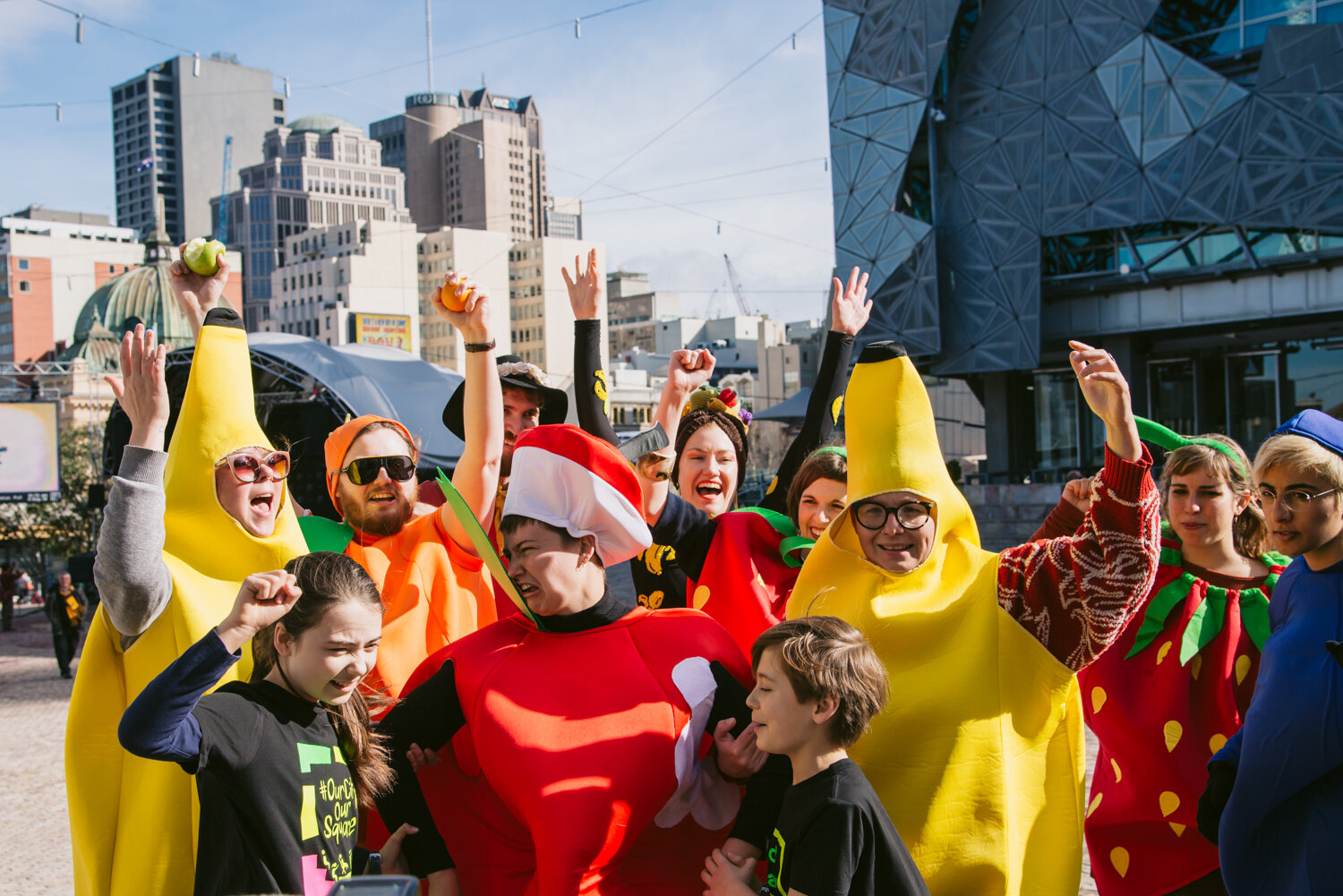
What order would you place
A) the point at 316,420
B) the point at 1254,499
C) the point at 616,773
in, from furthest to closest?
the point at 316,420 < the point at 1254,499 < the point at 616,773

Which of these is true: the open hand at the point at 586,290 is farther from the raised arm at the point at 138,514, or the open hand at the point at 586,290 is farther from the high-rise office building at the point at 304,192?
the high-rise office building at the point at 304,192

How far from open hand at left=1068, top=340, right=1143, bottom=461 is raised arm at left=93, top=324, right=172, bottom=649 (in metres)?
2.04

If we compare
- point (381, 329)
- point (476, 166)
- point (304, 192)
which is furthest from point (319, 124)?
point (381, 329)

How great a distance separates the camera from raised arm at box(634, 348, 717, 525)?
10.8ft

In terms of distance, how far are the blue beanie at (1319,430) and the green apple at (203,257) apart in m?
2.86

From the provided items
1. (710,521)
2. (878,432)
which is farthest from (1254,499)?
(710,521)

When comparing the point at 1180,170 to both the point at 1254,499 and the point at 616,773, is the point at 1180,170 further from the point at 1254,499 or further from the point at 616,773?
the point at 616,773

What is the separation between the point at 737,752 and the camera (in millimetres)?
2363

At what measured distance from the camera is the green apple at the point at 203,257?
3.15 metres

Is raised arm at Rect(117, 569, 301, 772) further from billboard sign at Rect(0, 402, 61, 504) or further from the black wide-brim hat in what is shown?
billboard sign at Rect(0, 402, 61, 504)

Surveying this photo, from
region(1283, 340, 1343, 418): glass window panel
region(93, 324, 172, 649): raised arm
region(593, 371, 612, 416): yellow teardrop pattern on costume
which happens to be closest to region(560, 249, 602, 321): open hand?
region(593, 371, 612, 416): yellow teardrop pattern on costume

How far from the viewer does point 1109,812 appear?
3152mm

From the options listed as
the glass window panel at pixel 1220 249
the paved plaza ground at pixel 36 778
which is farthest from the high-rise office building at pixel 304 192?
the paved plaza ground at pixel 36 778

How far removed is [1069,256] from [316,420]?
55.2ft
